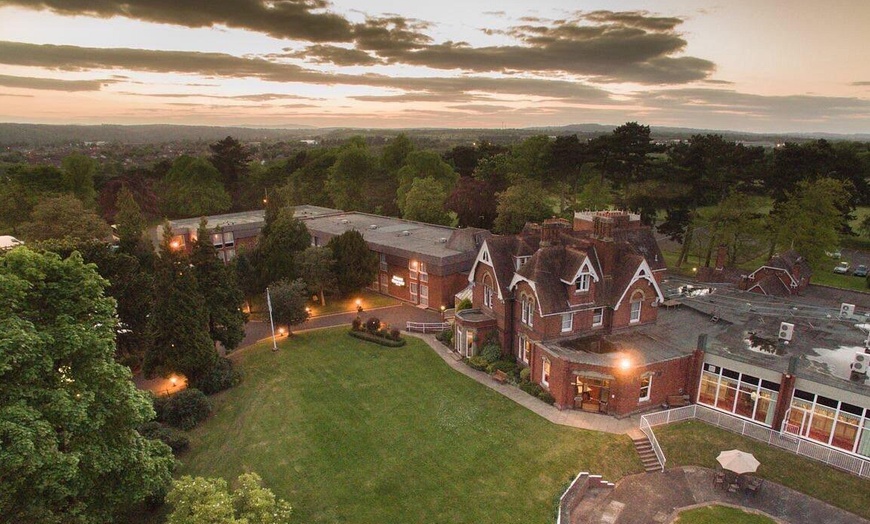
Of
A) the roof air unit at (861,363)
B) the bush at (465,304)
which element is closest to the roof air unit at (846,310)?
the roof air unit at (861,363)

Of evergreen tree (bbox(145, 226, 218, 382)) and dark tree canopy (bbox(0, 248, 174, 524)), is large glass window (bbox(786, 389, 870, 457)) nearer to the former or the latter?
dark tree canopy (bbox(0, 248, 174, 524))

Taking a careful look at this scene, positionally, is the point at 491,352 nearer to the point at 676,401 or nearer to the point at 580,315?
the point at 580,315

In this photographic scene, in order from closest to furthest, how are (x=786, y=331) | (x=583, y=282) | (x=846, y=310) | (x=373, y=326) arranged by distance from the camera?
1. (x=786, y=331)
2. (x=583, y=282)
3. (x=846, y=310)
4. (x=373, y=326)


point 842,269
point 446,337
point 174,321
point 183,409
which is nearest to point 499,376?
point 446,337

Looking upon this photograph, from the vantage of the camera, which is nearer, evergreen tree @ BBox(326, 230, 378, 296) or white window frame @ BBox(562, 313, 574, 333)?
white window frame @ BBox(562, 313, 574, 333)

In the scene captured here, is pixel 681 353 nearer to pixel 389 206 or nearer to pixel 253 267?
pixel 253 267

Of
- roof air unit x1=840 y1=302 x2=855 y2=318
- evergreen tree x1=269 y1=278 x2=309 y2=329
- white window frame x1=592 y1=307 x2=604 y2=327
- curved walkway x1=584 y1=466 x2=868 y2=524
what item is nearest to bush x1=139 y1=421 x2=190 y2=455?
evergreen tree x1=269 y1=278 x2=309 y2=329
